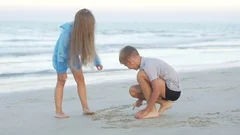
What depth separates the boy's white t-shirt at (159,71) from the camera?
4.41m

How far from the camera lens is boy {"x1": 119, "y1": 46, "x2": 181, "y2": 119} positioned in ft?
14.5

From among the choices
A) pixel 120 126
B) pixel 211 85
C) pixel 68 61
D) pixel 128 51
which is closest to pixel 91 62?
pixel 68 61

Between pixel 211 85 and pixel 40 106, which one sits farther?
pixel 211 85

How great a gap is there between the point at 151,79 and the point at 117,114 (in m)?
0.73

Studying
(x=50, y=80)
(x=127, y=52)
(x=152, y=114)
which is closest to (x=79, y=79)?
(x=127, y=52)

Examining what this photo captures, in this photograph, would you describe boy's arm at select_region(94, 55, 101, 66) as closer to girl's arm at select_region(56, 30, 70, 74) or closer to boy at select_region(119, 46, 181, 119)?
girl's arm at select_region(56, 30, 70, 74)

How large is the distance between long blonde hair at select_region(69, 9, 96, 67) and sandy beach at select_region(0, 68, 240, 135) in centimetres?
68

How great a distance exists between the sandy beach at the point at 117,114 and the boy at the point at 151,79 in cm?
19

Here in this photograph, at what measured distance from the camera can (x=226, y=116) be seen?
14.9ft

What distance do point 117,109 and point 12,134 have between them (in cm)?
148

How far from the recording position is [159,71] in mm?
4477

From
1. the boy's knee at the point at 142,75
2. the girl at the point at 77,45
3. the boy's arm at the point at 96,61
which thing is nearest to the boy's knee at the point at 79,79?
the girl at the point at 77,45

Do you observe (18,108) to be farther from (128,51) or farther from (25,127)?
(128,51)

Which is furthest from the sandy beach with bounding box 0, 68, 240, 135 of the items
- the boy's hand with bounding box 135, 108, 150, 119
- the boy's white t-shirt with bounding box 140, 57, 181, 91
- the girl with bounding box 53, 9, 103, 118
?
the girl with bounding box 53, 9, 103, 118
